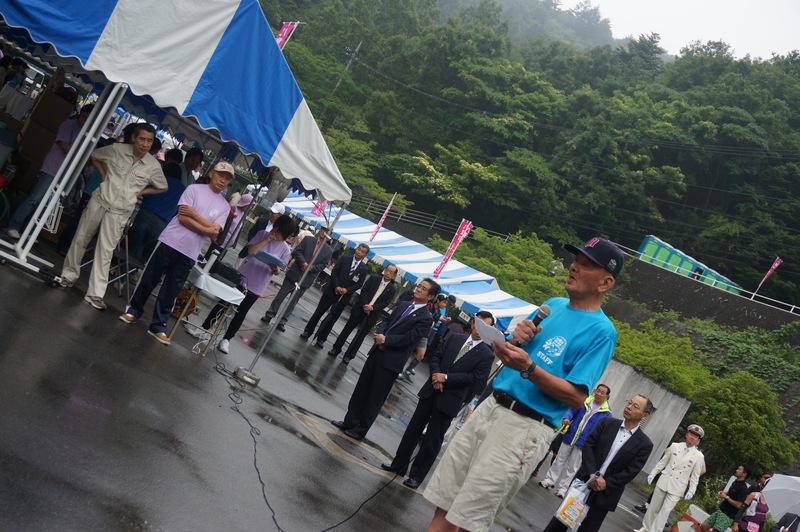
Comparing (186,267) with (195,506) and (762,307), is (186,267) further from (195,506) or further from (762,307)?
(762,307)

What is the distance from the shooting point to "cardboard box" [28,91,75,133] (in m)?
11.2

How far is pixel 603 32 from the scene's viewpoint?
456ft

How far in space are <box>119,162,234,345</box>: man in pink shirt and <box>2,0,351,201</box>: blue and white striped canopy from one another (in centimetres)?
64

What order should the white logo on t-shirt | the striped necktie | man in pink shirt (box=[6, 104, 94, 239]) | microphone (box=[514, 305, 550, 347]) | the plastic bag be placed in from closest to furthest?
the white logo on t-shirt < microphone (box=[514, 305, 550, 347]) < the plastic bag < the striped necktie < man in pink shirt (box=[6, 104, 94, 239])

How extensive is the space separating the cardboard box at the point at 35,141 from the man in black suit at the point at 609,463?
883 centimetres

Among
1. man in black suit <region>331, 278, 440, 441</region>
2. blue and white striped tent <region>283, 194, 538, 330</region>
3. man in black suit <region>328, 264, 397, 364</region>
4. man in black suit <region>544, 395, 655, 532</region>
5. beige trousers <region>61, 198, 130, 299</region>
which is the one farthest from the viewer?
blue and white striped tent <region>283, 194, 538, 330</region>

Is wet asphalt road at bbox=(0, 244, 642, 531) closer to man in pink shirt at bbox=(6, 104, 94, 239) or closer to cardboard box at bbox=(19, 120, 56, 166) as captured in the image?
man in pink shirt at bbox=(6, 104, 94, 239)

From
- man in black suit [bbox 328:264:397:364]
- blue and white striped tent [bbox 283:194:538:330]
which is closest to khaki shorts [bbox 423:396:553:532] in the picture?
man in black suit [bbox 328:264:397:364]

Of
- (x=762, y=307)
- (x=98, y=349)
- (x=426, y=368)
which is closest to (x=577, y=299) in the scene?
(x=98, y=349)

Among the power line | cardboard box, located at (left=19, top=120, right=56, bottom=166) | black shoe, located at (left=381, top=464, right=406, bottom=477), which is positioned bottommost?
black shoe, located at (left=381, top=464, right=406, bottom=477)

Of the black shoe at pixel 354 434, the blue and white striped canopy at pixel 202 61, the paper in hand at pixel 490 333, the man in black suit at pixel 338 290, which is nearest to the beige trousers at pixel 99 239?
the blue and white striped canopy at pixel 202 61

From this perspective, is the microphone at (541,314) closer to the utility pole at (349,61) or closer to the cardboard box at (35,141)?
the cardboard box at (35,141)

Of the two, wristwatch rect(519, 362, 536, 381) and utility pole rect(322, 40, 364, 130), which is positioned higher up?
utility pole rect(322, 40, 364, 130)

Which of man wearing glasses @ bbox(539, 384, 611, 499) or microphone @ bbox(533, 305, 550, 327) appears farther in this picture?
man wearing glasses @ bbox(539, 384, 611, 499)
